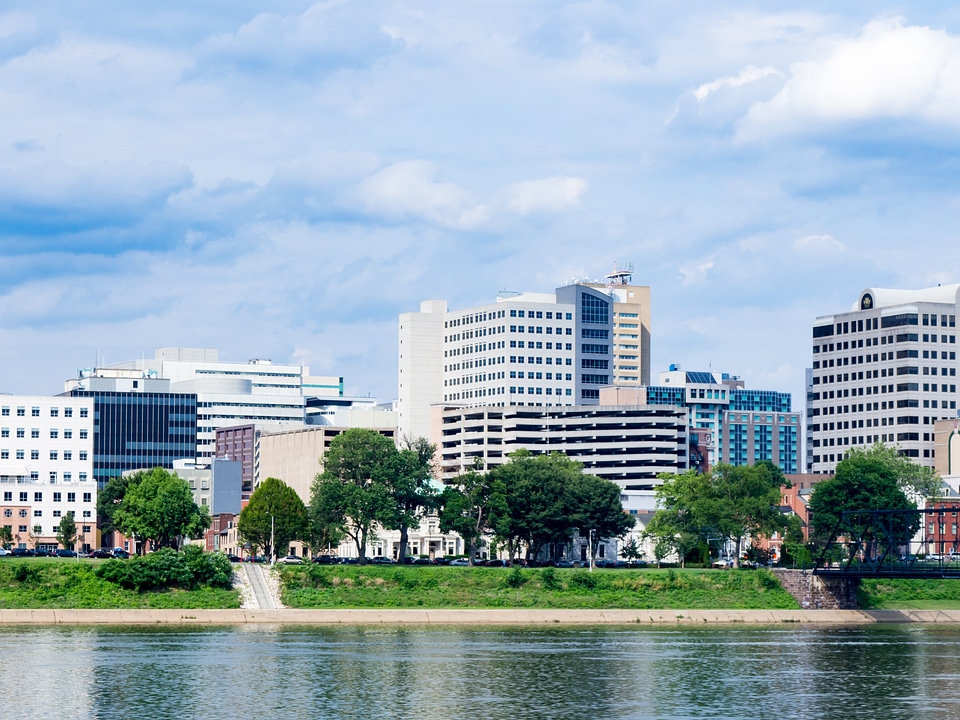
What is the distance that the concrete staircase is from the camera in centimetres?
18275

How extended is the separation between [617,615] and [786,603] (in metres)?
20.5

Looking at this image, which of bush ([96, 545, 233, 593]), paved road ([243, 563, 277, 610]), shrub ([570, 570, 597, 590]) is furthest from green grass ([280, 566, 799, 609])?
bush ([96, 545, 233, 593])

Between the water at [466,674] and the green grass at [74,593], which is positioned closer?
the water at [466,674]

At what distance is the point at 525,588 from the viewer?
177375mm

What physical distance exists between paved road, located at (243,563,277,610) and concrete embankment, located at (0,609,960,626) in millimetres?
1757

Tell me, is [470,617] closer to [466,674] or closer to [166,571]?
[166,571]

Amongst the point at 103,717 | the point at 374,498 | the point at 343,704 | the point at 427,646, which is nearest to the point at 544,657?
the point at 427,646

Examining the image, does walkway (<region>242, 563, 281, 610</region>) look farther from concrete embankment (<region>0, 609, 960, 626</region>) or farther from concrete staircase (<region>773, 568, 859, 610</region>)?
concrete staircase (<region>773, 568, 859, 610</region>)

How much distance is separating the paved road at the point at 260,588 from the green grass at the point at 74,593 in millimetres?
3089

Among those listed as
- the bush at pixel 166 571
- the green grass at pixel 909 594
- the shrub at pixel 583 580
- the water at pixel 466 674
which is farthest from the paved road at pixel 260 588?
the green grass at pixel 909 594

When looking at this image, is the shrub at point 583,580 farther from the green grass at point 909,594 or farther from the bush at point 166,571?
the bush at point 166,571

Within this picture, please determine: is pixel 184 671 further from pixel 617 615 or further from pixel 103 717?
pixel 617 615

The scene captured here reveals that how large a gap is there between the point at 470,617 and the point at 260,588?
22.7 m

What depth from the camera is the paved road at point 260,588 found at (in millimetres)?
169637
